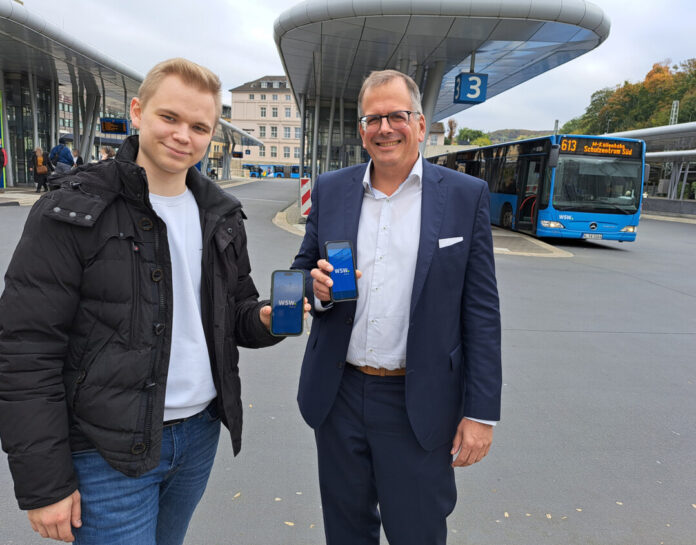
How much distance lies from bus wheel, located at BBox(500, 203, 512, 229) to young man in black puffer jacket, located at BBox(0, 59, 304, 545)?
16.6 meters

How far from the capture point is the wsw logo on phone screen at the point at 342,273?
1.83m

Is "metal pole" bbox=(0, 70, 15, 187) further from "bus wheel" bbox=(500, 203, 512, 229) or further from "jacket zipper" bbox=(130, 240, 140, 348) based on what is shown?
"jacket zipper" bbox=(130, 240, 140, 348)

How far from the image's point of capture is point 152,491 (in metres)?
1.55

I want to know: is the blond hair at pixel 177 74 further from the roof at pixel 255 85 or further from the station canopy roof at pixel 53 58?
the roof at pixel 255 85

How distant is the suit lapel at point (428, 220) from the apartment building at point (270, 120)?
306 feet

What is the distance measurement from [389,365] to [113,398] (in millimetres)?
957

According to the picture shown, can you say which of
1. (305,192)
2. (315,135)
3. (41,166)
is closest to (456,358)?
(305,192)

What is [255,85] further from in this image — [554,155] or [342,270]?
[342,270]

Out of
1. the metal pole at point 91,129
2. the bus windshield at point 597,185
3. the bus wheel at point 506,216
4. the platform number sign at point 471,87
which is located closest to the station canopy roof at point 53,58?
the metal pole at point 91,129

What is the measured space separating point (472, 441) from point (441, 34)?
1339 cm

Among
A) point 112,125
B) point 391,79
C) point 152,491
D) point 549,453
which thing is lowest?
point 549,453

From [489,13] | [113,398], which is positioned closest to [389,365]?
[113,398]

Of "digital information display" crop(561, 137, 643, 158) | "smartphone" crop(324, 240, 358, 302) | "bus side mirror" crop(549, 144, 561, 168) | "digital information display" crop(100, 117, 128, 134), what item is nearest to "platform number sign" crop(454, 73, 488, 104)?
"bus side mirror" crop(549, 144, 561, 168)

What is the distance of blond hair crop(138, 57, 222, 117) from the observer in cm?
149
